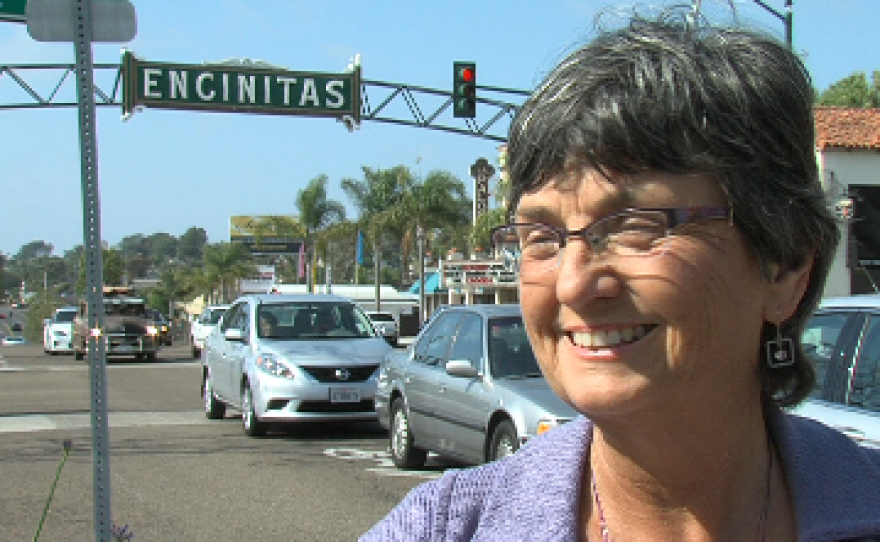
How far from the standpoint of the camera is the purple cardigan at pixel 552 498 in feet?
5.14

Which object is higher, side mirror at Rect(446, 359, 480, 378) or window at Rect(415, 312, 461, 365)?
window at Rect(415, 312, 461, 365)

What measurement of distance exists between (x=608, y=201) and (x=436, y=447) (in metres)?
7.98

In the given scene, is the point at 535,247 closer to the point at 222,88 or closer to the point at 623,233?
the point at 623,233

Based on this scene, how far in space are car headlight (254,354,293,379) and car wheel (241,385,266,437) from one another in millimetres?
353

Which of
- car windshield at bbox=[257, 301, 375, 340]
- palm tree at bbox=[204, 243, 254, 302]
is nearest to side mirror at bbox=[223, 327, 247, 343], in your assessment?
car windshield at bbox=[257, 301, 375, 340]

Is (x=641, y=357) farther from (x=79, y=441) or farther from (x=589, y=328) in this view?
(x=79, y=441)

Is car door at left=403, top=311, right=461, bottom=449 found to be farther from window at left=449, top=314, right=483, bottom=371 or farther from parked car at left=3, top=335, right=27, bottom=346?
parked car at left=3, top=335, right=27, bottom=346

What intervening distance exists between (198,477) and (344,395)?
2.81 metres

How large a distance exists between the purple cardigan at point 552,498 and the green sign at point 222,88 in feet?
64.2

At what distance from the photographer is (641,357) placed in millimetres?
1493

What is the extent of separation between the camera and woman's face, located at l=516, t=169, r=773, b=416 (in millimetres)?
1492

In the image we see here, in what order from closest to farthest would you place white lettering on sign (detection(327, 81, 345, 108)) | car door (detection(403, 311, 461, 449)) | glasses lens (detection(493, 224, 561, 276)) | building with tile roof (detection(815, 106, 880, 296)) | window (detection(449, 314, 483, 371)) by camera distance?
glasses lens (detection(493, 224, 561, 276)) → window (detection(449, 314, 483, 371)) → car door (detection(403, 311, 461, 449)) → white lettering on sign (detection(327, 81, 345, 108)) → building with tile roof (detection(815, 106, 880, 296))

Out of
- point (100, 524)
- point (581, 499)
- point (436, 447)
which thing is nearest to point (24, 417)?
point (436, 447)

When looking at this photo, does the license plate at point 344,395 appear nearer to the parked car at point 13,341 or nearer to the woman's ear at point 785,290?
the woman's ear at point 785,290
